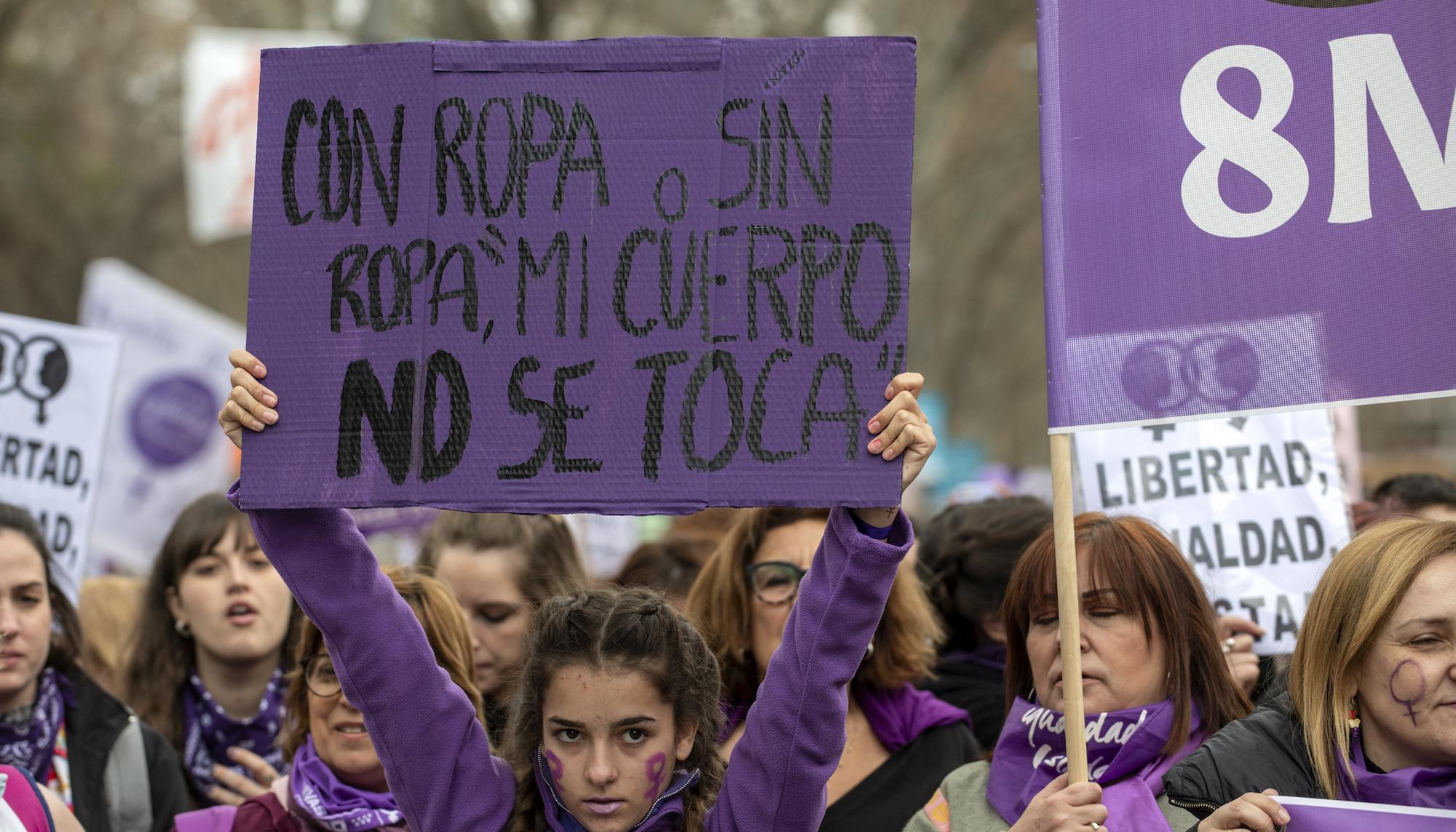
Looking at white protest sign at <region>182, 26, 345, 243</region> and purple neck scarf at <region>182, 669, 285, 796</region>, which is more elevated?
white protest sign at <region>182, 26, 345, 243</region>

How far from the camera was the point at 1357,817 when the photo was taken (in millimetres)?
2822

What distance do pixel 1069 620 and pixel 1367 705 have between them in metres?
0.57

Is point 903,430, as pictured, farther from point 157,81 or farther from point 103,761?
point 157,81

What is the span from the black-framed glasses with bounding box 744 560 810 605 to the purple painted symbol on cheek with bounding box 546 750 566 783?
3.81 ft

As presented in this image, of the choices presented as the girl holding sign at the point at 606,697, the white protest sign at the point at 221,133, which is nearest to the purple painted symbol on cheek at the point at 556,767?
the girl holding sign at the point at 606,697

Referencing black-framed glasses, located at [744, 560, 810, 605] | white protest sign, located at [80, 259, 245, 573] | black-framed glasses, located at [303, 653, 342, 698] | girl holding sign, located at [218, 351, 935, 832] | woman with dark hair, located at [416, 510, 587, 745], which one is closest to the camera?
girl holding sign, located at [218, 351, 935, 832]

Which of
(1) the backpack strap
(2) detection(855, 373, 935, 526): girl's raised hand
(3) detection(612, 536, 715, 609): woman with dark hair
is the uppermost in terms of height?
(2) detection(855, 373, 935, 526): girl's raised hand

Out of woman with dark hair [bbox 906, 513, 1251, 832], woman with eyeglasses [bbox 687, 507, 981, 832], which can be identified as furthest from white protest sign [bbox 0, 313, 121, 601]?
woman with dark hair [bbox 906, 513, 1251, 832]

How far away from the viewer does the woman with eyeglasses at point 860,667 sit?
3.91 metres

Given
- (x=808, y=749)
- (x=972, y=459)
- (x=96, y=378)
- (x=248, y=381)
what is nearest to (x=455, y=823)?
(x=808, y=749)

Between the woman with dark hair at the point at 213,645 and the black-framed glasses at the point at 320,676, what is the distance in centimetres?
72

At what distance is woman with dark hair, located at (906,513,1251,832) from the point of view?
10.5 feet

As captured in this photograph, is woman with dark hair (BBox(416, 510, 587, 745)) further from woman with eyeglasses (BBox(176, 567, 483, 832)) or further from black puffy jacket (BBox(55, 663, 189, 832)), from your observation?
black puffy jacket (BBox(55, 663, 189, 832))

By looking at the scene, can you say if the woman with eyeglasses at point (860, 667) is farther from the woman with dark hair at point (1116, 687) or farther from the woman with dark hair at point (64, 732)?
the woman with dark hair at point (64, 732)
